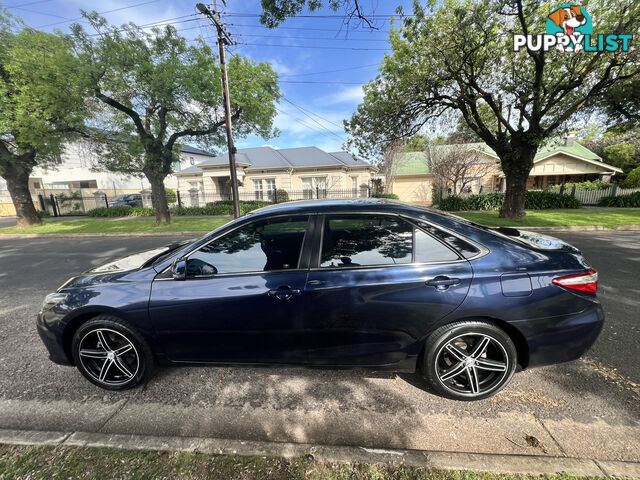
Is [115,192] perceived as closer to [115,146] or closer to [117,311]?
[115,146]

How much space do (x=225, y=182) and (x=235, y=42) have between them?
49.7ft

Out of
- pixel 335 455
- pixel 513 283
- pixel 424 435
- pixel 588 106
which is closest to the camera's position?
pixel 335 455

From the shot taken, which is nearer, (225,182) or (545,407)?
(545,407)

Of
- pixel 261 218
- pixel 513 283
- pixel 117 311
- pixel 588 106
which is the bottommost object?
pixel 117 311

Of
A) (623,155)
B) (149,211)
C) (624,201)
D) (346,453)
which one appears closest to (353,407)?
(346,453)

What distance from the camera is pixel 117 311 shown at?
7.35ft

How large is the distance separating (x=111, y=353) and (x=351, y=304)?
2.20m

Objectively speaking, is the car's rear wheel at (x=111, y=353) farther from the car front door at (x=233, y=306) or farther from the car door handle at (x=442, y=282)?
the car door handle at (x=442, y=282)

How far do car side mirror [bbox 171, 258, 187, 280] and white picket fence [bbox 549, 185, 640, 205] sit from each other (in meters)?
21.9

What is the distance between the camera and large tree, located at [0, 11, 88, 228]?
10.4 m

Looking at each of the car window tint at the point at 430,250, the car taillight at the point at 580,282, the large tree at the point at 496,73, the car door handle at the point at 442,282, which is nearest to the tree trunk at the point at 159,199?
the large tree at the point at 496,73

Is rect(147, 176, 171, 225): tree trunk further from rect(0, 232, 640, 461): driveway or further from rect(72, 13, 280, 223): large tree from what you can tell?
rect(0, 232, 640, 461): driveway

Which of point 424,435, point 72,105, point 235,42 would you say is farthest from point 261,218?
point 72,105

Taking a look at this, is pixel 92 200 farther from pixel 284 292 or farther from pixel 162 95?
pixel 284 292
